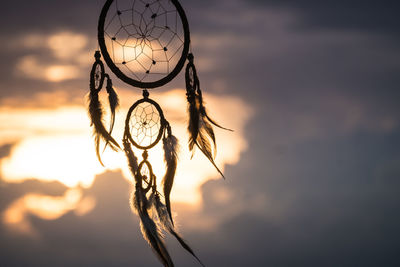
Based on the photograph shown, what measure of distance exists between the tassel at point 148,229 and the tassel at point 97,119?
588 millimetres

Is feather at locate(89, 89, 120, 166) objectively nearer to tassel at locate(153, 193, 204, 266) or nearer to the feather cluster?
the feather cluster

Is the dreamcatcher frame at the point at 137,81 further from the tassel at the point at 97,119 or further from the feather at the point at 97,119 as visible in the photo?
the feather at the point at 97,119

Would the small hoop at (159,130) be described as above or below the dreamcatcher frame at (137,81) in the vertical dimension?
below

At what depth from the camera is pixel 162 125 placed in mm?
5090

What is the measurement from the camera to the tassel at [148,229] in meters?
4.86

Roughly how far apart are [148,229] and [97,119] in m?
1.41

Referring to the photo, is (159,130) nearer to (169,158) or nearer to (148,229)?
(169,158)

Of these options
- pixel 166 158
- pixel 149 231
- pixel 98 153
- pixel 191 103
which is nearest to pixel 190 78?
pixel 191 103

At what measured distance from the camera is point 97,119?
199 inches

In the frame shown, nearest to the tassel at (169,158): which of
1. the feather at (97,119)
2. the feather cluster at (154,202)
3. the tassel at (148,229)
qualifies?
the feather cluster at (154,202)

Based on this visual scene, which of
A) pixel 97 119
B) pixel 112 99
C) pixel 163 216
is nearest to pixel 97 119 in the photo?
pixel 97 119

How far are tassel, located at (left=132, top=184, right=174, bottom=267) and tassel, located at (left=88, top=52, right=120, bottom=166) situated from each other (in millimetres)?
588

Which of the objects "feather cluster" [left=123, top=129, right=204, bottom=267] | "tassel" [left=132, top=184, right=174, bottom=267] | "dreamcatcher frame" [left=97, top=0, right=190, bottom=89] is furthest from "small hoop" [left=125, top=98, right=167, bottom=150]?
"tassel" [left=132, top=184, right=174, bottom=267]

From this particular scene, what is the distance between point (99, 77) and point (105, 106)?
0.35 metres
